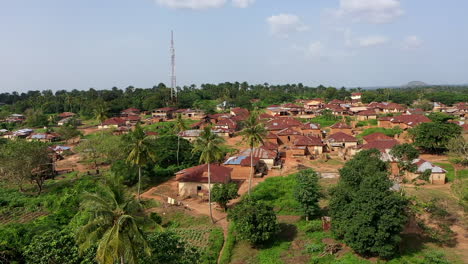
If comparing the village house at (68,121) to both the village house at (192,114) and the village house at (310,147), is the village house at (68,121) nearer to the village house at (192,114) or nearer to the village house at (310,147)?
the village house at (192,114)

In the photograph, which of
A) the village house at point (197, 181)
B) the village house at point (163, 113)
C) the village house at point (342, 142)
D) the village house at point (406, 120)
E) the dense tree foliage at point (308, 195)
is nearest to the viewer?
the dense tree foliage at point (308, 195)

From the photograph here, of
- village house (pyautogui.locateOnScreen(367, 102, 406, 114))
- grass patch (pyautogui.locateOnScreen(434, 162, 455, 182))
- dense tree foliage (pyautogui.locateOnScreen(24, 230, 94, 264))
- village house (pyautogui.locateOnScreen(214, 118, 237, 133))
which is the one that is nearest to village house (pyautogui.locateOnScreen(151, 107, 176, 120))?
village house (pyautogui.locateOnScreen(214, 118, 237, 133))

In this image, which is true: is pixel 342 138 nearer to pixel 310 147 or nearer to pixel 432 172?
pixel 310 147

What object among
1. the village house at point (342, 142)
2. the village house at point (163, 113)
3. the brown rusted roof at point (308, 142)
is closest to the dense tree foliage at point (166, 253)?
the brown rusted roof at point (308, 142)

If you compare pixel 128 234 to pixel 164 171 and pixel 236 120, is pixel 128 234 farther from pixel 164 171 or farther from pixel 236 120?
pixel 236 120

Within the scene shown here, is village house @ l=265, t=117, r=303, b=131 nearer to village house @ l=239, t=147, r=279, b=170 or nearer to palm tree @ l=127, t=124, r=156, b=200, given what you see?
village house @ l=239, t=147, r=279, b=170

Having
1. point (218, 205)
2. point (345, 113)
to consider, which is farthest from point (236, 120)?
point (218, 205)
